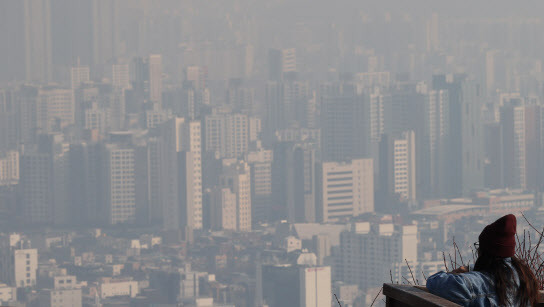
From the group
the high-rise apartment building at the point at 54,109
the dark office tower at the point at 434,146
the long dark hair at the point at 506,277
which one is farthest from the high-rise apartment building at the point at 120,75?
the long dark hair at the point at 506,277

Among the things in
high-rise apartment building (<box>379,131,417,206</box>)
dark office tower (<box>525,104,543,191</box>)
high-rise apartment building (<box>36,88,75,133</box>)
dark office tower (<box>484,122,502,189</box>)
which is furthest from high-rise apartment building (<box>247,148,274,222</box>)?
dark office tower (<box>525,104,543,191</box>)

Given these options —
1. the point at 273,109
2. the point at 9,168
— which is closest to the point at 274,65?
the point at 273,109

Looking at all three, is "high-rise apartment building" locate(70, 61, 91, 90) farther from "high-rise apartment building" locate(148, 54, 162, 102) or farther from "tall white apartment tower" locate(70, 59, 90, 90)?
"high-rise apartment building" locate(148, 54, 162, 102)

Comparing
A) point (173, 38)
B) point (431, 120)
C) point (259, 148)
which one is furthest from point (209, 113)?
point (431, 120)

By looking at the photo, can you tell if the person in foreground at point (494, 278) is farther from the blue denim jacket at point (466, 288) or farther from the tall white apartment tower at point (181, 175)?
the tall white apartment tower at point (181, 175)

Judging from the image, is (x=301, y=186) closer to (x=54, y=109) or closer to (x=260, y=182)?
(x=260, y=182)

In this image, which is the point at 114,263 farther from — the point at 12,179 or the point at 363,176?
the point at 363,176

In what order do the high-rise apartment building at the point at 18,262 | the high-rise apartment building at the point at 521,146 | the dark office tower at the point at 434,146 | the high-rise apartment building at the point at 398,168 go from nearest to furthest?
the high-rise apartment building at the point at 18,262 < the high-rise apartment building at the point at 398,168 < the high-rise apartment building at the point at 521,146 < the dark office tower at the point at 434,146
